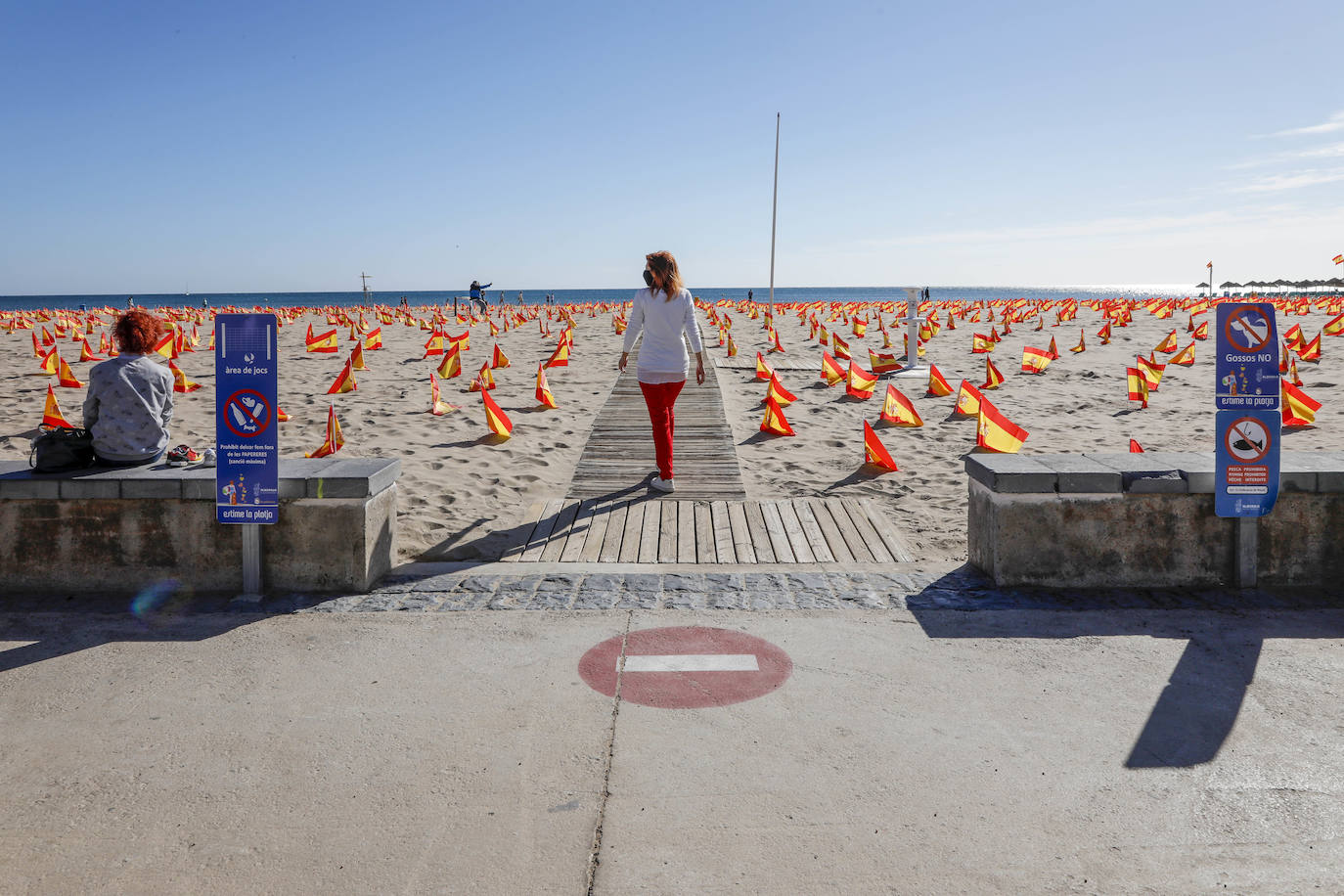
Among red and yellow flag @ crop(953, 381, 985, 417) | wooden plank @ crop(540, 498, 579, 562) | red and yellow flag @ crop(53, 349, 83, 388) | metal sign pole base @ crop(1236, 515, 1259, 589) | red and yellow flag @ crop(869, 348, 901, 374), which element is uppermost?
red and yellow flag @ crop(869, 348, 901, 374)

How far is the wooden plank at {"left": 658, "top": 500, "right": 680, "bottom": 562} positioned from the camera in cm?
515

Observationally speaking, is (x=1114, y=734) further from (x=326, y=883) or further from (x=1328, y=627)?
(x=326, y=883)

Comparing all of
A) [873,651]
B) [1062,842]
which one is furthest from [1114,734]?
[873,651]

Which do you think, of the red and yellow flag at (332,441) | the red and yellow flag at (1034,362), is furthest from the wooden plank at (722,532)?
the red and yellow flag at (1034,362)

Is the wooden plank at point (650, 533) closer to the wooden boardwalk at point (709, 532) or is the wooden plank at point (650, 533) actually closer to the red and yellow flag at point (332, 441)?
the wooden boardwalk at point (709, 532)

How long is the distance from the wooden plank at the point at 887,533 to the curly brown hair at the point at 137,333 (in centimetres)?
447

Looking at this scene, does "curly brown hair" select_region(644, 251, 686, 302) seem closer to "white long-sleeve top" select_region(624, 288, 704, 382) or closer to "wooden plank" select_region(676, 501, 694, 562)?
"white long-sleeve top" select_region(624, 288, 704, 382)

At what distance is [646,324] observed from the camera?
6215 mm

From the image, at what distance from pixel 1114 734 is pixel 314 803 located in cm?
266

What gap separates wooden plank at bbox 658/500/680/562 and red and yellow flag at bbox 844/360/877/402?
18.2 feet

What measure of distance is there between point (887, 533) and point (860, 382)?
19.5ft

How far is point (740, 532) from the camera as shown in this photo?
5.59m

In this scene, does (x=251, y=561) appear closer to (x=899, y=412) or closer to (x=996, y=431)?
(x=996, y=431)

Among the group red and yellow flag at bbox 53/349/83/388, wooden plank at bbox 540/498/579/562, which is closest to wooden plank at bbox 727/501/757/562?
wooden plank at bbox 540/498/579/562
